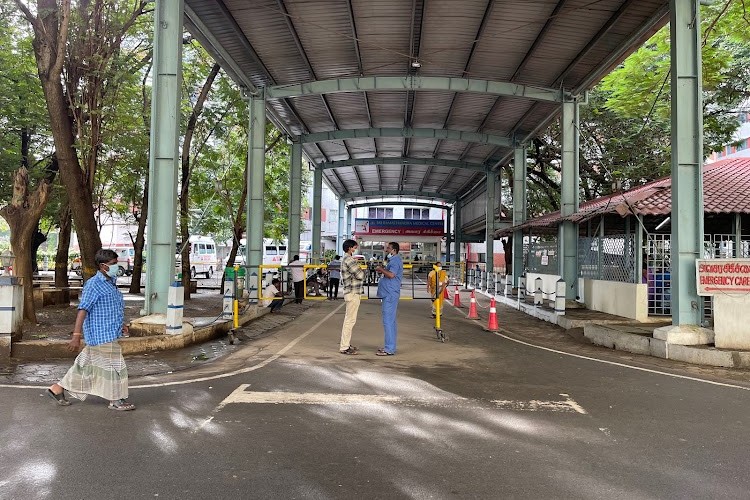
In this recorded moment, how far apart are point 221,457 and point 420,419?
6.39 ft

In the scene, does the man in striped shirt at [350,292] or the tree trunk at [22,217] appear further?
the tree trunk at [22,217]

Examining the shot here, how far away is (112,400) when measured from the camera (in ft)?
17.7

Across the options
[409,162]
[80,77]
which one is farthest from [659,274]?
[409,162]

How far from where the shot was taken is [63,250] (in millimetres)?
18844

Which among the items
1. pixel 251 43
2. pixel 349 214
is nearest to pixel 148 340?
pixel 251 43

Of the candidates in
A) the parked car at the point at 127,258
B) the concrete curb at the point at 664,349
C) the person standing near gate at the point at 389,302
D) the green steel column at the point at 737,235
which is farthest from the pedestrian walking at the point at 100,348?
the parked car at the point at 127,258

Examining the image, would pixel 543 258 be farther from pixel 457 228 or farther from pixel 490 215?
pixel 457 228

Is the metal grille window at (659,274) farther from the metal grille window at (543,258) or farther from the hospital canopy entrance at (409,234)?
the hospital canopy entrance at (409,234)

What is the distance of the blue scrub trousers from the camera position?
8836 millimetres

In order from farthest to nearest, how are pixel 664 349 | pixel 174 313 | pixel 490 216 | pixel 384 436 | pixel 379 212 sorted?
pixel 379 212
pixel 490 216
pixel 174 313
pixel 664 349
pixel 384 436

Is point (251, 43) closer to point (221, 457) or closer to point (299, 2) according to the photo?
point (299, 2)

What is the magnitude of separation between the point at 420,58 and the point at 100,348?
1264 centimetres

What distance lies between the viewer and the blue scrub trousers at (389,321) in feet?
29.0

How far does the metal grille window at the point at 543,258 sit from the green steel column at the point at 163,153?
12.4 metres
